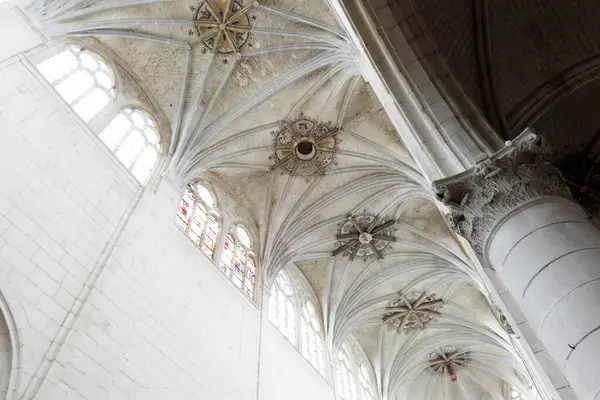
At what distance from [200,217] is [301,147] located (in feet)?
10.4

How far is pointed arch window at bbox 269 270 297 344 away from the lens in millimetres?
11078

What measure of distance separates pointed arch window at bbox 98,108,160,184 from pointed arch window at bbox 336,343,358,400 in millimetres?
7598

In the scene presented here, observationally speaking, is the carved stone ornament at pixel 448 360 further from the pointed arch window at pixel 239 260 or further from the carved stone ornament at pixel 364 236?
the pointed arch window at pixel 239 260

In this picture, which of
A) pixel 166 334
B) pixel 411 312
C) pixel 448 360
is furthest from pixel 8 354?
pixel 448 360

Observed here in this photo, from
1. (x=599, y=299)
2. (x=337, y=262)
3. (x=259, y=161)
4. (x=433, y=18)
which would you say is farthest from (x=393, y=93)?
(x=337, y=262)

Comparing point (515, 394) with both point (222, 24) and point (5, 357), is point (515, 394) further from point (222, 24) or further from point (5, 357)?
point (5, 357)

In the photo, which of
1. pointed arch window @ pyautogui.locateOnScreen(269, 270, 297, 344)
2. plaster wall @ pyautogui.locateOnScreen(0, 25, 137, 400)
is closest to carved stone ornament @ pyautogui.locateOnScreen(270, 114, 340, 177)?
pointed arch window @ pyautogui.locateOnScreen(269, 270, 297, 344)

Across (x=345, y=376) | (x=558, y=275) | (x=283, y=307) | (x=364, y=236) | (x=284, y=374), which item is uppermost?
(x=364, y=236)

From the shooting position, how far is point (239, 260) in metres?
10.8

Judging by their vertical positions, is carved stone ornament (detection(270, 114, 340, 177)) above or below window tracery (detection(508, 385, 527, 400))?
above

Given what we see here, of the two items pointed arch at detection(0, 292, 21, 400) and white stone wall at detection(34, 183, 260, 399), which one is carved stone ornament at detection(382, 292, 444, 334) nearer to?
white stone wall at detection(34, 183, 260, 399)

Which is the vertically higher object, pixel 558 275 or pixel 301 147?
pixel 301 147

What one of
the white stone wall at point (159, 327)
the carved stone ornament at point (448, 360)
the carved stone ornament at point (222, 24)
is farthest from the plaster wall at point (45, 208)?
the carved stone ornament at point (448, 360)

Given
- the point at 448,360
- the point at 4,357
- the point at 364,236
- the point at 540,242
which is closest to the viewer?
the point at 540,242
